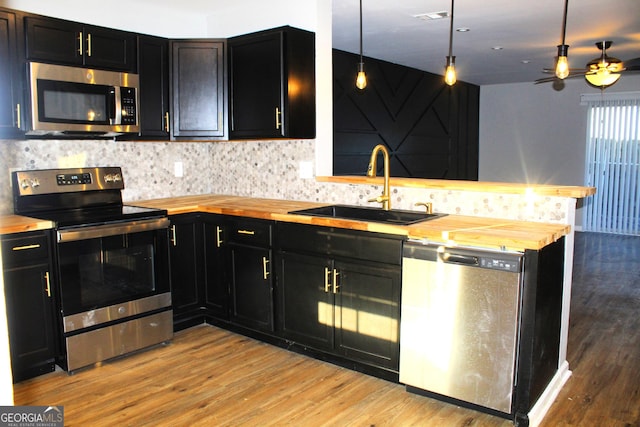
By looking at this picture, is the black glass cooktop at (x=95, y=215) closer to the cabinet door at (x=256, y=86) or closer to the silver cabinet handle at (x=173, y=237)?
the silver cabinet handle at (x=173, y=237)

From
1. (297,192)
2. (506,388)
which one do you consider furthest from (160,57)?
(506,388)

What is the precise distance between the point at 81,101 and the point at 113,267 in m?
1.07

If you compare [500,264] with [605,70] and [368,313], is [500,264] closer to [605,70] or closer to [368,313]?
[368,313]

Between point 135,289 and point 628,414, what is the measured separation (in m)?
2.91

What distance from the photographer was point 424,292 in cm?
277

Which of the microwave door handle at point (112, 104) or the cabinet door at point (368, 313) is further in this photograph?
the microwave door handle at point (112, 104)

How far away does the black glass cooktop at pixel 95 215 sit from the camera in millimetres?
3172

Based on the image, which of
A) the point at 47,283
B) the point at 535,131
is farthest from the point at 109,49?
the point at 535,131

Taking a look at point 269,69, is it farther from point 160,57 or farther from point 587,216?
point 587,216

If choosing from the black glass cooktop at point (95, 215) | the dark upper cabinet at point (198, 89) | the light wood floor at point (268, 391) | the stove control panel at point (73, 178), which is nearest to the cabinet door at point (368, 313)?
the light wood floor at point (268, 391)

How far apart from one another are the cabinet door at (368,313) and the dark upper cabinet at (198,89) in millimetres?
1638

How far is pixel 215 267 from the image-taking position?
392 cm

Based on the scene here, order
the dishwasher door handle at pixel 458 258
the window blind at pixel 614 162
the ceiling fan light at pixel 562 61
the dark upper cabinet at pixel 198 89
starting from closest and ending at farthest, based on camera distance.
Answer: the dishwasher door handle at pixel 458 258, the ceiling fan light at pixel 562 61, the dark upper cabinet at pixel 198 89, the window blind at pixel 614 162

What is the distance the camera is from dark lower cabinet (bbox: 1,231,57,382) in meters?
2.97
